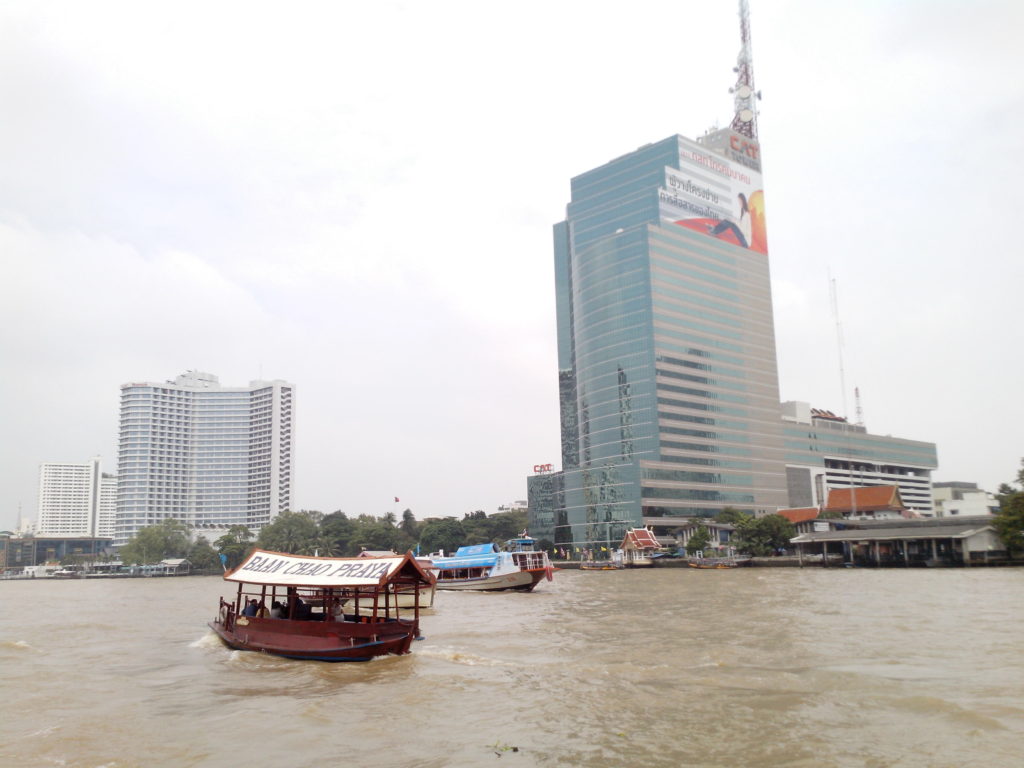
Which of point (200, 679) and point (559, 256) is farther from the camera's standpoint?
point (559, 256)

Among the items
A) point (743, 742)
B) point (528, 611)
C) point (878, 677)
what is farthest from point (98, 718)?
point (528, 611)

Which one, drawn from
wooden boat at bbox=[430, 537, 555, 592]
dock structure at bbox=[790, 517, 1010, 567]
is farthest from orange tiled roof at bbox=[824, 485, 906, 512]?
wooden boat at bbox=[430, 537, 555, 592]

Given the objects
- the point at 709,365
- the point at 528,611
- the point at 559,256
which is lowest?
the point at 528,611

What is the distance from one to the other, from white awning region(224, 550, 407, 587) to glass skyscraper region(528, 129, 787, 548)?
96624 mm

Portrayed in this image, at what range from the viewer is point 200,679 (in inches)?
859

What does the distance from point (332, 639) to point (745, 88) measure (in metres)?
Result: 161

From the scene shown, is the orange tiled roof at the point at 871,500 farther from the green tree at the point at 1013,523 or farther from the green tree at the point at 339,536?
the green tree at the point at 339,536

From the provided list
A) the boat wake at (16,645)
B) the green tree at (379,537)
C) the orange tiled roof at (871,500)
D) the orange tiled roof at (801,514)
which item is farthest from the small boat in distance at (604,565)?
the boat wake at (16,645)

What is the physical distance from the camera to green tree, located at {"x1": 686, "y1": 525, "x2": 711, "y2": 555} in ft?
330

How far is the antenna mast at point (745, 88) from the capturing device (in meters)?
157

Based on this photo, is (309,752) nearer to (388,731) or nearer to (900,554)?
(388,731)

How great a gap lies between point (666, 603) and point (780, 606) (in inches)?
257

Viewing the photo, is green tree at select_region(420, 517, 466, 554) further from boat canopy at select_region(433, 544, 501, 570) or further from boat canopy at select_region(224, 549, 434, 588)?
boat canopy at select_region(224, 549, 434, 588)

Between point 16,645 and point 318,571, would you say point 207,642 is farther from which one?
point 318,571
